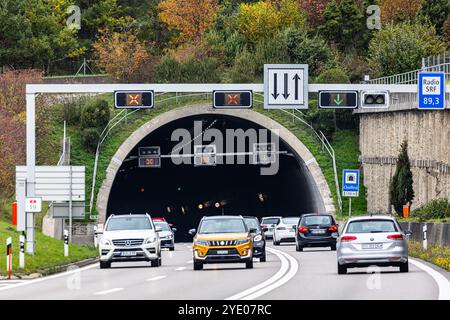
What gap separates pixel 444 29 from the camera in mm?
90688

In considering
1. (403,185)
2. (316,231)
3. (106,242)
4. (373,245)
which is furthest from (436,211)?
(373,245)

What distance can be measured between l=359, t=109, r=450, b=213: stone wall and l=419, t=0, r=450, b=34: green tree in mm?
12602

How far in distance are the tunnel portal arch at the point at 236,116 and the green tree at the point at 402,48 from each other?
9183 mm

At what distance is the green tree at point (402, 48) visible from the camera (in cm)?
8462

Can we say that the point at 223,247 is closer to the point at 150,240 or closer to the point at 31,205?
the point at 150,240

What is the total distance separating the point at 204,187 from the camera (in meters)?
102

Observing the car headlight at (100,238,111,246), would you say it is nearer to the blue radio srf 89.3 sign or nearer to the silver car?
the silver car

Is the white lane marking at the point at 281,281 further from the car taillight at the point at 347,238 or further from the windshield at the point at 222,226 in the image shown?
the windshield at the point at 222,226

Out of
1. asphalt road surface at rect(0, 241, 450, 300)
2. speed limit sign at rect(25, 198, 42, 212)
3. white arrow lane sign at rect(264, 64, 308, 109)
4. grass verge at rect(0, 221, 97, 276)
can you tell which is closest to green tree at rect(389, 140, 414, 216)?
grass verge at rect(0, 221, 97, 276)

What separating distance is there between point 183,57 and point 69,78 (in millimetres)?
8029

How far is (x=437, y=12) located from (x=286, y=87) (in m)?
46.8

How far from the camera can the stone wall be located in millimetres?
60750
